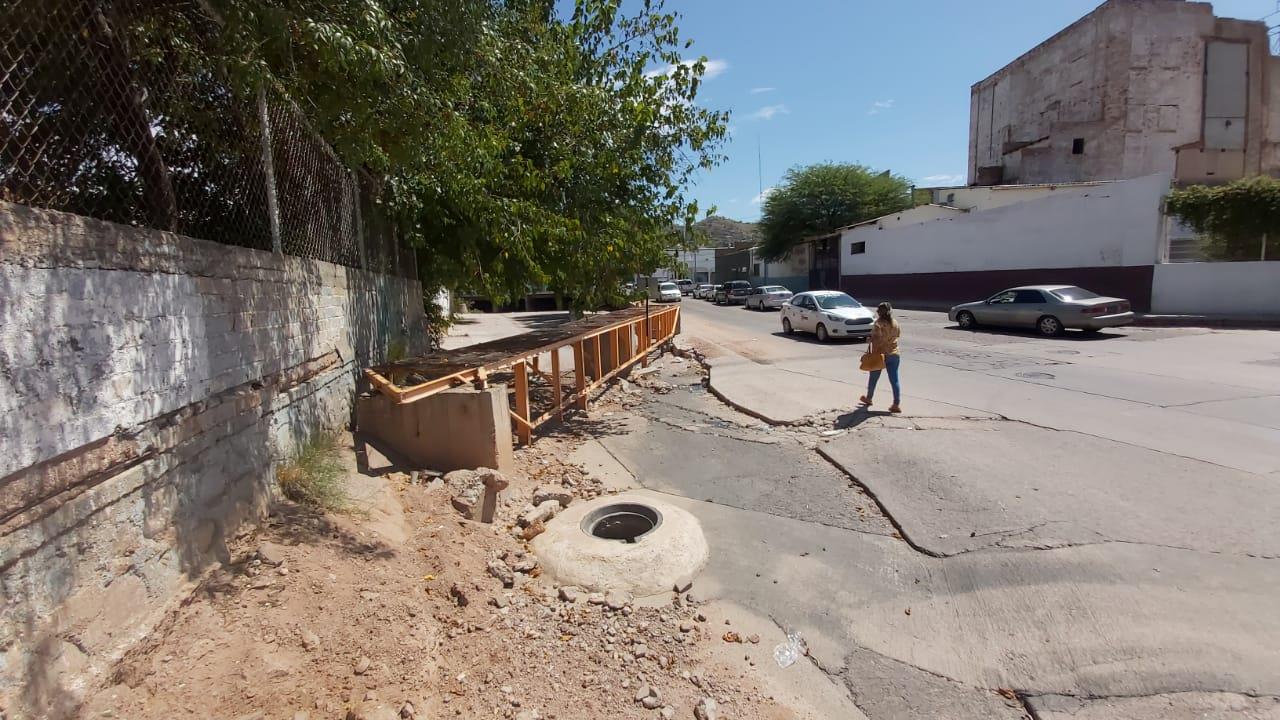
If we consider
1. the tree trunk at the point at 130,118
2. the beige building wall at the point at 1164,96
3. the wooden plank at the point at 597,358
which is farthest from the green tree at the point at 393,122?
the beige building wall at the point at 1164,96

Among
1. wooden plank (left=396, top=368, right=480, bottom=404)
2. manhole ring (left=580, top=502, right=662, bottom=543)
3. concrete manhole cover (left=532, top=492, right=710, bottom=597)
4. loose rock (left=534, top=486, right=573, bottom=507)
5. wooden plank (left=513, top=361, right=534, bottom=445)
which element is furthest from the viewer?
wooden plank (left=513, top=361, right=534, bottom=445)

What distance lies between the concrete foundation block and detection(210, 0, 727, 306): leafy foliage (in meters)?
2.09

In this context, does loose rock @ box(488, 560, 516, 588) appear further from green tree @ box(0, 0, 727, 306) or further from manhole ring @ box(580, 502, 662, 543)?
green tree @ box(0, 0, 727, 306)

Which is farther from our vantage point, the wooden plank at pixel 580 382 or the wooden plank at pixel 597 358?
the wooden plank at pixel 597 358

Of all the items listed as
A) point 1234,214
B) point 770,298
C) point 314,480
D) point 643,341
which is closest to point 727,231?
point 770,298

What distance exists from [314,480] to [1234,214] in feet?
79.4

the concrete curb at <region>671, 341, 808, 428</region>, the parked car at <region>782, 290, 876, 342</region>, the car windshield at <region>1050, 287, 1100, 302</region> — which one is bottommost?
the concrete curb at <region>671, 341, 808, 428</region>

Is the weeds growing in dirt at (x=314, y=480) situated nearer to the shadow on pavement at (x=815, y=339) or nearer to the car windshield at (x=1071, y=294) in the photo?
the shadow on pavement at (x=815, y=339)

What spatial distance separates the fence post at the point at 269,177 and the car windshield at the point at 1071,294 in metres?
17.2

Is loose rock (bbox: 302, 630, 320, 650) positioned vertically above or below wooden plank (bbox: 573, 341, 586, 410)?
below

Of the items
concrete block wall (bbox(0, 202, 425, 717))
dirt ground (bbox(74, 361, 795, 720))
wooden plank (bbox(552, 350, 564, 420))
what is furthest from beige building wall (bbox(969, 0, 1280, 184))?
concrete block wall (bbox(0, 202, 425, 717))

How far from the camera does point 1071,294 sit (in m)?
15.8

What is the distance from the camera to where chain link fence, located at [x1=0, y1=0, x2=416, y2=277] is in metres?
2.51

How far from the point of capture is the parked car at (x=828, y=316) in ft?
54.0
